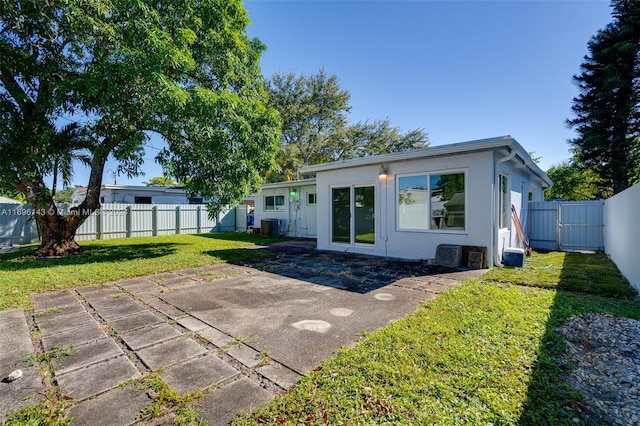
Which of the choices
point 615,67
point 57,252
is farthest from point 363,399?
point 615,67

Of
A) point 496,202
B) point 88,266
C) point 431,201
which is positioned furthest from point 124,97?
point 496,202

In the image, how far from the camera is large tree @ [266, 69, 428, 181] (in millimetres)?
23625

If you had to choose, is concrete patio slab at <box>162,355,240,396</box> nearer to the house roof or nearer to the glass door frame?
the house roof

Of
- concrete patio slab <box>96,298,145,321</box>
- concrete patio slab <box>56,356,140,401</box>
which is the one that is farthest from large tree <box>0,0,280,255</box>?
concrete patio slab <box>56,356,140,401</box>

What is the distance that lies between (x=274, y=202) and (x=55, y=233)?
8734mm

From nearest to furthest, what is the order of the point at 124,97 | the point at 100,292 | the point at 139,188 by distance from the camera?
the point at 100,292 → the point at 124,97 → the point at 139,188

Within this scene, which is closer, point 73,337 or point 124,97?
point 73,337

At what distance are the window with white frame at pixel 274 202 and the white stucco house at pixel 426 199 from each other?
5.83 meters

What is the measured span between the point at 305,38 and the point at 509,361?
1458cm

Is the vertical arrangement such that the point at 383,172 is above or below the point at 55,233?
above

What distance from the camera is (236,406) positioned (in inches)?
76.9

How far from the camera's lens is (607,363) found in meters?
2.51

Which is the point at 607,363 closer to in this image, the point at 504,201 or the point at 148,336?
the point at 148,336

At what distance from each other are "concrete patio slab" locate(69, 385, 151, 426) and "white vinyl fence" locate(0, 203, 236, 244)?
9069 millimetres
